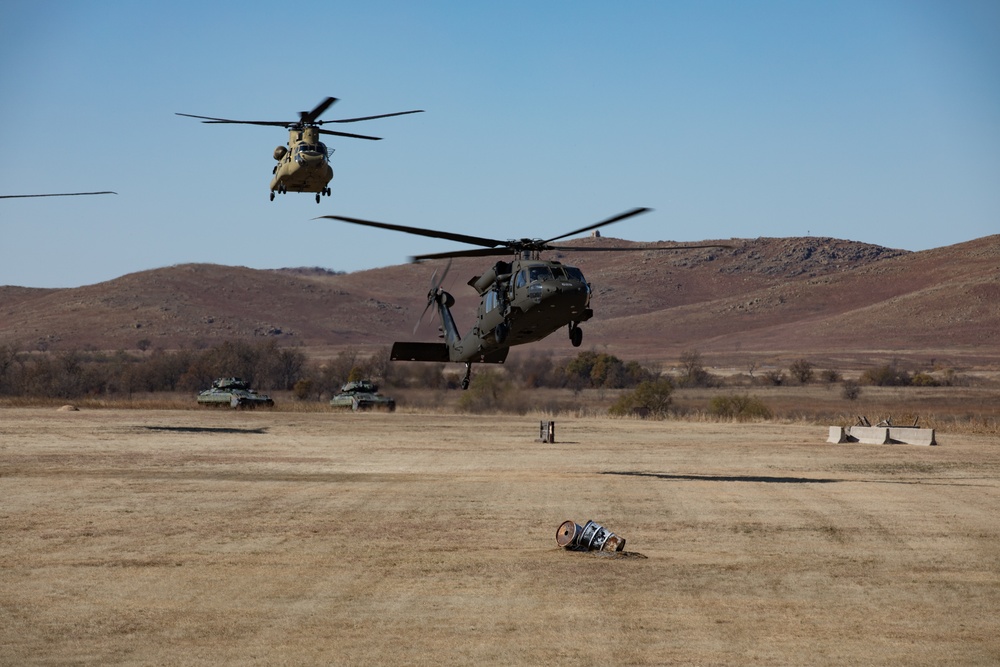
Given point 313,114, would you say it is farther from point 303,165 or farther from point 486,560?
point 486,560

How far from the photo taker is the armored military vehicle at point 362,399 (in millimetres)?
64875

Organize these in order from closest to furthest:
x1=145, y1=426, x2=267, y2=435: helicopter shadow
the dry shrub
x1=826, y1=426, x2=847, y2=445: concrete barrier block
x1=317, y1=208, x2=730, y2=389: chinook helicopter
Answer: x1=317, y1=208, x2=730, y2=389: chinook helicopter < x1=826, y1=426, x2=847, y2=445: concrete barrier block < x1=145, y1=426, x2=267, y2=435: helicopter shadow < the dry shrub

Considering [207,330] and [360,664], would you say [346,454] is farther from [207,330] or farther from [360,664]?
[207,330]

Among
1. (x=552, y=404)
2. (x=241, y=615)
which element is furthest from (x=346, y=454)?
(x=552, y=404)

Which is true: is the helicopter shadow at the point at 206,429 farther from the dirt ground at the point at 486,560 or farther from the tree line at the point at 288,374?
the tree line at the point at 288,374

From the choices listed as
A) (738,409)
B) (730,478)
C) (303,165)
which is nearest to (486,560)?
(730,478)

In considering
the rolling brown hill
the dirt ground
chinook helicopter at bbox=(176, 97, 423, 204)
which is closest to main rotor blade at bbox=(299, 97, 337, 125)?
chinook helicopter at bbox=(176, 97, 423, 204)

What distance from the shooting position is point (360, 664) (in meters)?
13.4

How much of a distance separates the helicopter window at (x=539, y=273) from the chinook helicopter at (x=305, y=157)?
1634 cm

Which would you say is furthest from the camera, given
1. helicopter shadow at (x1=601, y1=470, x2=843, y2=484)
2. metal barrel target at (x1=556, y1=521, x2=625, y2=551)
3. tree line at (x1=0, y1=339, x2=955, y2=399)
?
tree line at (x1=0, y1=339, x2=955, y2=399)

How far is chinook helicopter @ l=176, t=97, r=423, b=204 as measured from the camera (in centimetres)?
4391

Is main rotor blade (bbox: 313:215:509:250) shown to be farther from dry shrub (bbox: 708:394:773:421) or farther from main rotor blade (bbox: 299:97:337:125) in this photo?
dry shrub (bbox: 708:394:773:421)

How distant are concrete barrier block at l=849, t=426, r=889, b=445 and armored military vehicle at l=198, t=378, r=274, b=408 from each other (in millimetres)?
31057

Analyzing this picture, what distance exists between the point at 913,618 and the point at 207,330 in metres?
156
